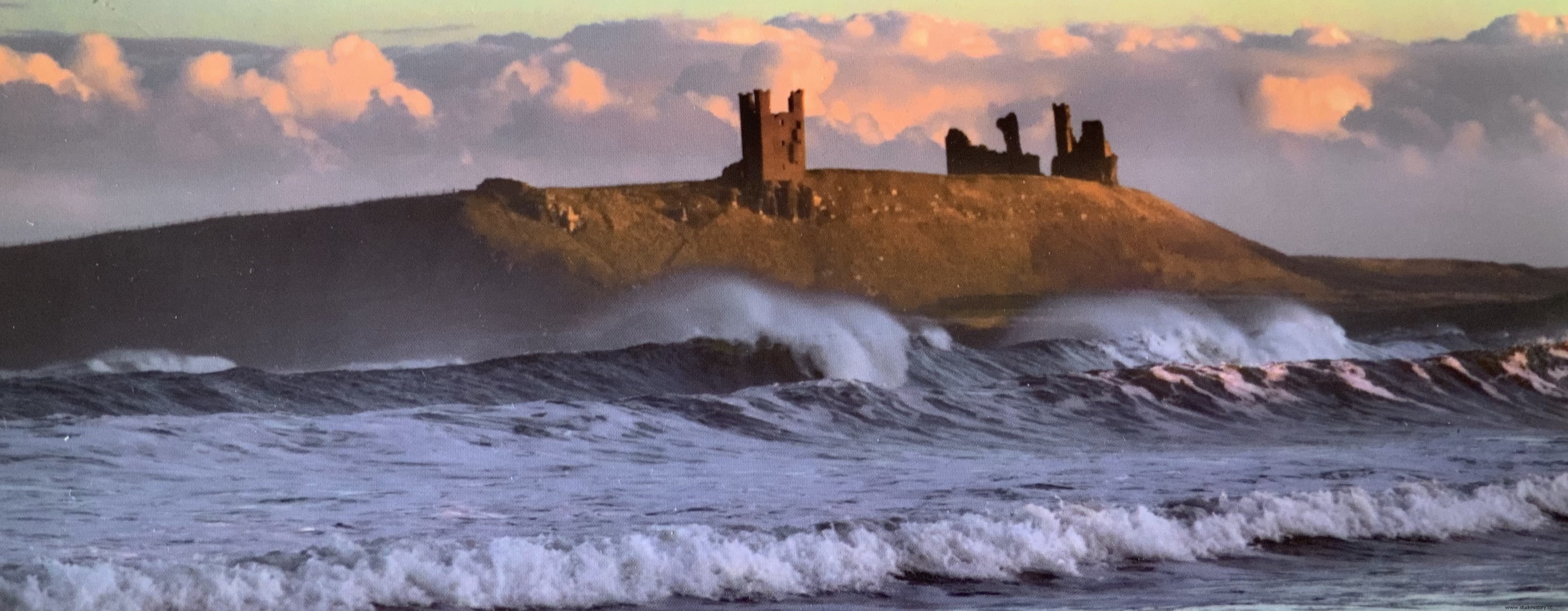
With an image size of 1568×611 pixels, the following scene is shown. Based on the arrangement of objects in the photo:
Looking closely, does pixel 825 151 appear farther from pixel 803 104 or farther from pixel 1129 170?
pixel 1129 170

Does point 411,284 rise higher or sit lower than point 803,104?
lower

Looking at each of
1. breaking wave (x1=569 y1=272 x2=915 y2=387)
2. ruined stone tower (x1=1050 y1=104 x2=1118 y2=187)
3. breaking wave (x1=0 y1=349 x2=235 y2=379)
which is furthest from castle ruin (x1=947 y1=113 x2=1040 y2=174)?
breaking wave (x1=0 y1=349 x2=235 y2=379)

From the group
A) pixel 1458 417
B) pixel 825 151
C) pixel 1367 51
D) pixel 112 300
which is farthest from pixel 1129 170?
pixel 1458 417

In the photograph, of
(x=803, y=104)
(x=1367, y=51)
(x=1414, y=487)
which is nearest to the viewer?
(x=1414, y=487)

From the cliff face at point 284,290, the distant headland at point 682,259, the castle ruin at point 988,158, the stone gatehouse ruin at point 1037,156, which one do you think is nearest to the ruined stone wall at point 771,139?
the distant headland at point 682,259

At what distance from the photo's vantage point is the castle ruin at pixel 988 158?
7056 centimetres

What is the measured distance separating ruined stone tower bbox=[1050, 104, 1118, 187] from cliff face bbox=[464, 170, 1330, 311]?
61 centimetres

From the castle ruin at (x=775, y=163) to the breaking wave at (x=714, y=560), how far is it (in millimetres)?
44728

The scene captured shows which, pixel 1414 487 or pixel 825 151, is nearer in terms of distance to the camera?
pixel 1414 487

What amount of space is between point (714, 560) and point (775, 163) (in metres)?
55.5

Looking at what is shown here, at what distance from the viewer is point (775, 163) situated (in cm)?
6241

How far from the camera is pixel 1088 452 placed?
13969 mm

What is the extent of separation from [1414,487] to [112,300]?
3914 cm

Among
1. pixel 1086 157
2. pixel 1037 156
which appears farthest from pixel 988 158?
pixel 1086 157
